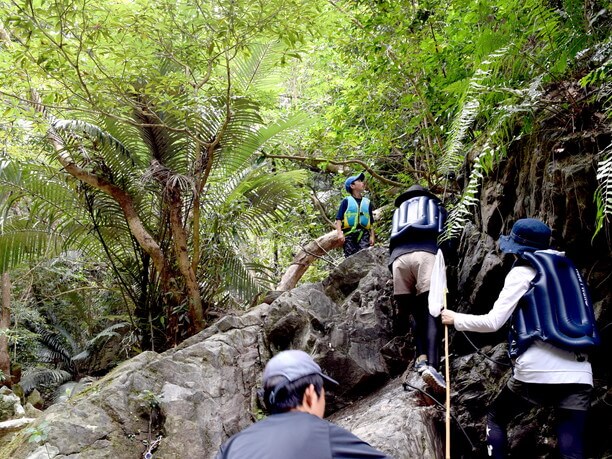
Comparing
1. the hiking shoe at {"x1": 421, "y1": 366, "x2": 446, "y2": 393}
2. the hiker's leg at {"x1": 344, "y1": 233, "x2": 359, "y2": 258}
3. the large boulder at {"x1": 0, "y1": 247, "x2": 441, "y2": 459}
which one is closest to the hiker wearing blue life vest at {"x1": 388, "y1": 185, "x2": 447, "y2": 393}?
the hiking shoe at {"x1": 421, "y1": 366, "x2": 446, "y2": 393}

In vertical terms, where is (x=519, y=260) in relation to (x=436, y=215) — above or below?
below

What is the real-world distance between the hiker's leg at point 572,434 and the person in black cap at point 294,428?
1.89 meters

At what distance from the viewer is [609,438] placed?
3.71m

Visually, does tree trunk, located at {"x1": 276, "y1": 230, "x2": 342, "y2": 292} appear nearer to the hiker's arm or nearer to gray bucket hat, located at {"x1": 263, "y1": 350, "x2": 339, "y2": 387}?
the hiker's arm

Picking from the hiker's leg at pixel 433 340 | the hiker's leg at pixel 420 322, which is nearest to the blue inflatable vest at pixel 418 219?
the hiker's leg at pixel 420 322

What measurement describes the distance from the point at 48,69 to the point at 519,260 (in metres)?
5.26

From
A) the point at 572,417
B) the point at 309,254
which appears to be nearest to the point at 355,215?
the point at 309,254

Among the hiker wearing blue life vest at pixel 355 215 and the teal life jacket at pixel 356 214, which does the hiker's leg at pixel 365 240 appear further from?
the teal life jacket at pixel 356 214

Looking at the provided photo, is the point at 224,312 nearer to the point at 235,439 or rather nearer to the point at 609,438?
the point at 609,438

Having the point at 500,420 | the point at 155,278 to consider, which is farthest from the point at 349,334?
the point at 155,278

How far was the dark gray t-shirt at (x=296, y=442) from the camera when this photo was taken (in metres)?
1.70

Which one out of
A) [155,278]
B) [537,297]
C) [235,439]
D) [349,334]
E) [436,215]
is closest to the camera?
[235,439]

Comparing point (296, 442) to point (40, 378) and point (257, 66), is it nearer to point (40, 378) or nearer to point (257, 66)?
point (257, 66)

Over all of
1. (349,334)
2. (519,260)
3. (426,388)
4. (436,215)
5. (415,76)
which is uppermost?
(415,76)
